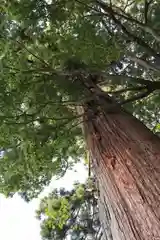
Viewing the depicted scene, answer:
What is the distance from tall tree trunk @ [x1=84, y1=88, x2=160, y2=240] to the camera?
224cm

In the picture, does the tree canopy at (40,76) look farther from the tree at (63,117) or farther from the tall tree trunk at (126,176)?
the tall tree trunk at (126,176)

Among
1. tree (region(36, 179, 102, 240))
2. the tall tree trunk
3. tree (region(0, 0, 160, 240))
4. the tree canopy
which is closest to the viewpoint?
the tall tree trunk

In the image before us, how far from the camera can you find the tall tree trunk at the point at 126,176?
224cm

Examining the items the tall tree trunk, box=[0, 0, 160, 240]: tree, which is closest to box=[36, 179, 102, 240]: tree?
box=[0, 0, 160, 240]: tree

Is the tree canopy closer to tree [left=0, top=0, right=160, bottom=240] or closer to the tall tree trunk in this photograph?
tree [left=0, top=0, right=160, bottom=240]

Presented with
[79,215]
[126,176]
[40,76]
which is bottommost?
[126,176]

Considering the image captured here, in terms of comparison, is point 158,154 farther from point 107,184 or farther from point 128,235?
point 128,235

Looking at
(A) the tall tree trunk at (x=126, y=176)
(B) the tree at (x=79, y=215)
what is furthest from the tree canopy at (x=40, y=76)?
(B) the tree at (x=79, y=215)

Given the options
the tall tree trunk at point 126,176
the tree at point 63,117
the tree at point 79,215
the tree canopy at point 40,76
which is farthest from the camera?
the tree at point 79,215

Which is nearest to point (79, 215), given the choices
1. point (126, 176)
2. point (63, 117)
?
point (63, 117)

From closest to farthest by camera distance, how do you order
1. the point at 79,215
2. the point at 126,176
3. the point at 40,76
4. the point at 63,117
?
the point at 126,176
the point at 63,117
the point at 40,76
the point at 79,215

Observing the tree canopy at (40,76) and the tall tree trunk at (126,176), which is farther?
the tree canopy at (40,76)

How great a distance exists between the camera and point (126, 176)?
274 centimetres

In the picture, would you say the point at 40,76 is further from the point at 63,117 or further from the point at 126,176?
the point at 126,176
